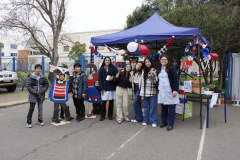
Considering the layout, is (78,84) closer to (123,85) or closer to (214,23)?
(123,85)

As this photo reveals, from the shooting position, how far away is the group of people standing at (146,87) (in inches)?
185

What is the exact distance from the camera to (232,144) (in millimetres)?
3863

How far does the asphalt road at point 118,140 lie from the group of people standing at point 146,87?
347mm

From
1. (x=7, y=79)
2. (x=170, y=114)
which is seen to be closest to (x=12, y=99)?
(x=7, y=79)

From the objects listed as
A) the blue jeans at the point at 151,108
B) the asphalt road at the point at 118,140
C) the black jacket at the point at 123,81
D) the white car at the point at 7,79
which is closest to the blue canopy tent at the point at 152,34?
the black jacket at the point at 123,81

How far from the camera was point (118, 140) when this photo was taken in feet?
13.4

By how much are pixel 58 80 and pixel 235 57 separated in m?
6.99

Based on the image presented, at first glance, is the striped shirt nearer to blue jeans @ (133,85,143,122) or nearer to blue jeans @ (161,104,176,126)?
blue jeans @ (133,85,143,122)

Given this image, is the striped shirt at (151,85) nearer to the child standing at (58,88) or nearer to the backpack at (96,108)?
the backpack at (96,108)

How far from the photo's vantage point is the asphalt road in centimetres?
341

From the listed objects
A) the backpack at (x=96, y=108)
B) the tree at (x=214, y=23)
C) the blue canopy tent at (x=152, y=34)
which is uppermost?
the tree at (x=214, y=23)

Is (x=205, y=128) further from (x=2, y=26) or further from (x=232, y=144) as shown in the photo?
(x=2, y=26)

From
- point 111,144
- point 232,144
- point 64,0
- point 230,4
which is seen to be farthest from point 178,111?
point 64,0

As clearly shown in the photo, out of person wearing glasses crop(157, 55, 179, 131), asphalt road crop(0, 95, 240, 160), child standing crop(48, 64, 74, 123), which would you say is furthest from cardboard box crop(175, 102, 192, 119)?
child standing crop(48, 64, 74, 123)
